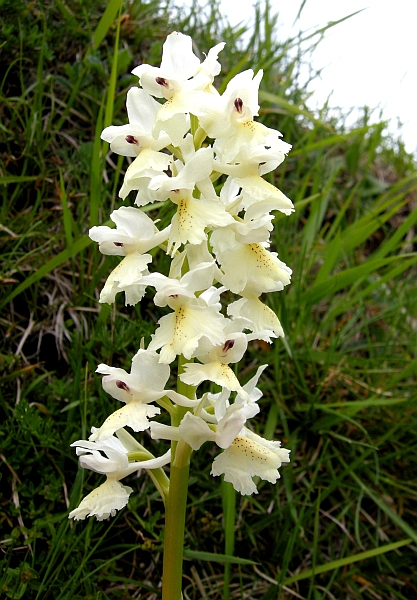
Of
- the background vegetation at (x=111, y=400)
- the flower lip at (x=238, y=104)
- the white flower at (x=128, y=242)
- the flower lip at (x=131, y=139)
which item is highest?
the flower lip at (x=238, y=104)

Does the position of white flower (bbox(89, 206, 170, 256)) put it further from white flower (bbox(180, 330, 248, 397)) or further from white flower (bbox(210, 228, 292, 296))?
white flower (bbox(180, 330, 248, 397))

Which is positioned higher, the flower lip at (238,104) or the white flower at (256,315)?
the flower lip at (238,104)

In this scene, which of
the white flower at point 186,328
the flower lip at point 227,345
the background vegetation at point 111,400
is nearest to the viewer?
the white flower at point 186,328

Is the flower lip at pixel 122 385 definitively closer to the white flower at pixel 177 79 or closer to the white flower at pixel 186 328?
the white flower at pixel 186 328

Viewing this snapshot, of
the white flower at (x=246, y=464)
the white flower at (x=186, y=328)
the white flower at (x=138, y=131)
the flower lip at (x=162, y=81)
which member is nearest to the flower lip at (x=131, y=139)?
the white flower at (x=138, y=131)

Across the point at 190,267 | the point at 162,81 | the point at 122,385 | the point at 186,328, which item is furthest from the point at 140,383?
the point at 162,81

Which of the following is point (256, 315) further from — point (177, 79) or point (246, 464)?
point (177, 79)

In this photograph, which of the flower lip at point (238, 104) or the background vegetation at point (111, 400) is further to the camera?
the background vegetation at point (111, 400)
